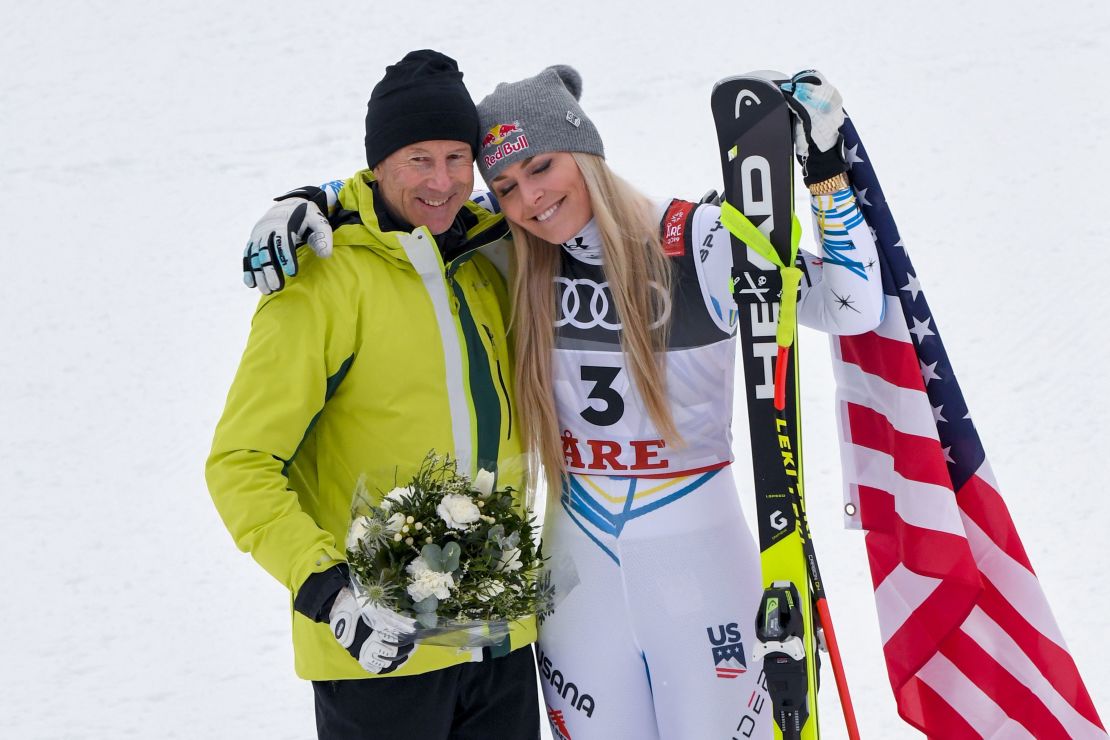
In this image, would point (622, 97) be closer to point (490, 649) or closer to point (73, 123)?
point (73, 123)

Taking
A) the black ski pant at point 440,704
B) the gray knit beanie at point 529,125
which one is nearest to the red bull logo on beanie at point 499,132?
the gray knit beanie at point 529,125

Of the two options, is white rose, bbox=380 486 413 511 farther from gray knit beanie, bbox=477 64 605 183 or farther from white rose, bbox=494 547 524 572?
gray knit beanie, bbox=477 64 605 183

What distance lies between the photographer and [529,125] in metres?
2.55

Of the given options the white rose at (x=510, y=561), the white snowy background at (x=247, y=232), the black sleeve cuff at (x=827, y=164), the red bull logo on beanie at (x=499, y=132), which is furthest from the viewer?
the white snowy background at (x=247, y=232)

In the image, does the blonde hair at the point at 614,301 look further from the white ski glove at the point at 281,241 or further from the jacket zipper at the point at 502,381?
the white ski glove at the point at 281,241

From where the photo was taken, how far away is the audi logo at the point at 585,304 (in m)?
2.53

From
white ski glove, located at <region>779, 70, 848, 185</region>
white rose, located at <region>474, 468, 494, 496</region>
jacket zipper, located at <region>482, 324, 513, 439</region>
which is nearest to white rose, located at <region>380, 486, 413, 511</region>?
white rose, located at <region>474, 468, 494, 496</region>

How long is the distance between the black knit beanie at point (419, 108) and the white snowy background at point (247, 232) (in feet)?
7.53

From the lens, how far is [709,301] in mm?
2496

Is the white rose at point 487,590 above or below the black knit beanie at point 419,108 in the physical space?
below

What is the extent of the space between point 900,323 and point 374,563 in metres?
1.16

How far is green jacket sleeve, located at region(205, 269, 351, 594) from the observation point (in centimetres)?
225

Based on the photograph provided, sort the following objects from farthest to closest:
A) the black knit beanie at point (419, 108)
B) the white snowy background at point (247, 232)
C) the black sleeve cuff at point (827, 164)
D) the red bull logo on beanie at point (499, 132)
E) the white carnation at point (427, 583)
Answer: the white snowy background at point (247, 232), the red bull logo on beanie at point (499, 132), the black knit beanie at point (419, 108), the black sleeve cuff at point (827, 164), the white carnation at point (427, 583)

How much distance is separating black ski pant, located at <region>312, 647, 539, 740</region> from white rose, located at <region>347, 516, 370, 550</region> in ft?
1.66
